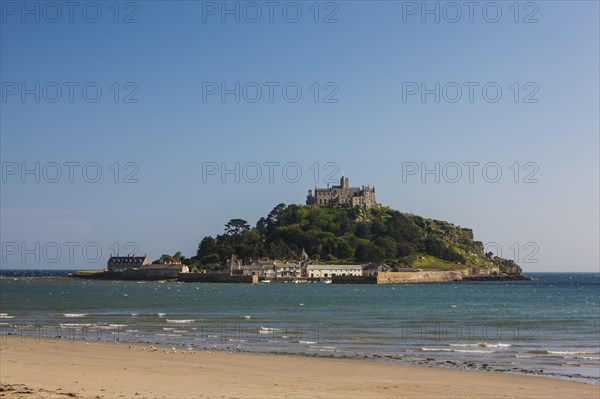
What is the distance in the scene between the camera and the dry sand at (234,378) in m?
20.2

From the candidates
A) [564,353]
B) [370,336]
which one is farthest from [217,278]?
[564,353]

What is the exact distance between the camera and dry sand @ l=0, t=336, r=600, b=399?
20156mm

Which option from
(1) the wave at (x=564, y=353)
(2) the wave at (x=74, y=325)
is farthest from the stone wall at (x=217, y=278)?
(1) the wave at (x=564, y=353)

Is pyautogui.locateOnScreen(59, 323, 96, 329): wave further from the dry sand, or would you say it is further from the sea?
the dry sand

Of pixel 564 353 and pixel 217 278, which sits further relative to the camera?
pixel 217 278

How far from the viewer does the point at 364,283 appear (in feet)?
634

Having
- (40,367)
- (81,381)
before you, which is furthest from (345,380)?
(40,367)

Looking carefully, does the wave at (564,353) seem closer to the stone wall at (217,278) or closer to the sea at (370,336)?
the sea at (370,336)

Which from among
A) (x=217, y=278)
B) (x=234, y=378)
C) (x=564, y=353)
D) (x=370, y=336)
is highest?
(x=234, y=378)

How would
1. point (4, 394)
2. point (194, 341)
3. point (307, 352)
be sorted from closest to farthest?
1. point (4, 394)
2. point (307, 352)
3. point (194, 341)

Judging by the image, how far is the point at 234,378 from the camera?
2353 centimetres

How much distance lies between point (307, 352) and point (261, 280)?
16067 centimetres

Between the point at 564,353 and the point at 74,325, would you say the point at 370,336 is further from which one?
the point at 74,325

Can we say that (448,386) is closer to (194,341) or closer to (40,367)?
(40,367)
